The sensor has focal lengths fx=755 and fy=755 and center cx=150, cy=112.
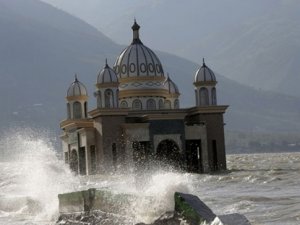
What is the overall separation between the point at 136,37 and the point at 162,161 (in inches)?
436

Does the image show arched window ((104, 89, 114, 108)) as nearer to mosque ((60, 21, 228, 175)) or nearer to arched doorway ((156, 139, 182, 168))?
mosque ((60, 21, 228, 175))

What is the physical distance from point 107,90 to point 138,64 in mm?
5941

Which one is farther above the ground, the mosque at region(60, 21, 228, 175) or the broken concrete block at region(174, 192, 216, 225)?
the mosque at region(60, 21, 228, 175)

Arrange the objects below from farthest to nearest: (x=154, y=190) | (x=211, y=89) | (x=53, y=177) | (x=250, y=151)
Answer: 1. (x=250, y=151)
2. (x=211, y=89)
3. (x=53, y=177)
4. (x=154, y=190)

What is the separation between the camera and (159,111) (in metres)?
46.0

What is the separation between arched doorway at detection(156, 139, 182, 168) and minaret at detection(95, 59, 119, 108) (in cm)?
376

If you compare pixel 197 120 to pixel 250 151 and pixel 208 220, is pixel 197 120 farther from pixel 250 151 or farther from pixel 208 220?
pixel 250 151

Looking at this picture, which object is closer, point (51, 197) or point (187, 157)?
point (51, 197)

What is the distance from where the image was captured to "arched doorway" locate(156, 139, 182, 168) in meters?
46.2

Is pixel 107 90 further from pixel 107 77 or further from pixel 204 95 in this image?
pixel 204 95

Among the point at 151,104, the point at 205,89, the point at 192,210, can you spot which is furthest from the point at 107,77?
the point at 192,210

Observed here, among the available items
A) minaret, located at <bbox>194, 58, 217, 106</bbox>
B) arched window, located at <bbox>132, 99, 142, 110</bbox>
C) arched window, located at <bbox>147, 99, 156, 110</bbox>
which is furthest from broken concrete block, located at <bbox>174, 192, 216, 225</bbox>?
arched window, located at <bbox>147, 99, 156, 110</bbox>

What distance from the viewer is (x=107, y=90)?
4638 cm

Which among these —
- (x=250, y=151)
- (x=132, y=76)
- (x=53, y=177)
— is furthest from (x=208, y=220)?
(x=250, y=151)
